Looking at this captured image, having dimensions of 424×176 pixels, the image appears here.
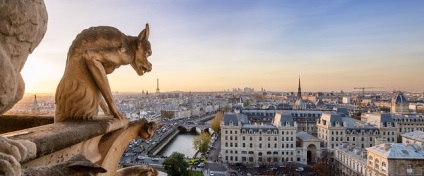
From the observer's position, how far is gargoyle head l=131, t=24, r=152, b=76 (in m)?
2.91

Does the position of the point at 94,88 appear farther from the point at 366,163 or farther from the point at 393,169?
the point at 366,163

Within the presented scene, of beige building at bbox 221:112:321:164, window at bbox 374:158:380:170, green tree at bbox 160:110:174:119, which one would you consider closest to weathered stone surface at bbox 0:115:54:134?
window at bbox 374:158:380:170

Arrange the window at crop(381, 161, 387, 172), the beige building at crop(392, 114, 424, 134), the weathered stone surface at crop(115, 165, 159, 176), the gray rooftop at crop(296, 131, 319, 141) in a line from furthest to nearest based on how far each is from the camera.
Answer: the beige building at crop(392, 114, 424, 134), the gray rooftop at crop(296, 131, 319, 141), the window at crop(381, 161, 387, 172), the weathered stone surface at crop(115, 165, 159, 176)

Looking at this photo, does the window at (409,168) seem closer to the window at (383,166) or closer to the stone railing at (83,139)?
the window at (383,166)

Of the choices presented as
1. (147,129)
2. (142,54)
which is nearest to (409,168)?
(147,129)

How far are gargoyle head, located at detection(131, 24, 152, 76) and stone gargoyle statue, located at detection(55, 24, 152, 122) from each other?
13cm

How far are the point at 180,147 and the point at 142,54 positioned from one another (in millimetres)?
35945

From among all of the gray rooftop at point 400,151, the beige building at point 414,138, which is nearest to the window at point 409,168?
the gray rooftop at point 400,151

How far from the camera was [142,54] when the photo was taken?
2.96m

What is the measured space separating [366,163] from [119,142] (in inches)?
863

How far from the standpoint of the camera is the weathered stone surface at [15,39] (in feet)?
4.48

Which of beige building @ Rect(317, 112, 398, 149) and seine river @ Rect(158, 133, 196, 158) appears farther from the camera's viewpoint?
seine river @ Rect(158, 133, 196, 158)

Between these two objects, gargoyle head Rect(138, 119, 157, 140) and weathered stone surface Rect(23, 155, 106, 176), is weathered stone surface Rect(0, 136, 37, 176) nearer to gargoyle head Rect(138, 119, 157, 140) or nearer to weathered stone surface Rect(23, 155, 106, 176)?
weathered stone surface Rect(23, 155, 106, 176)

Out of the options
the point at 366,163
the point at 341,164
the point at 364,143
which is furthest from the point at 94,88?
the point at 364,143
